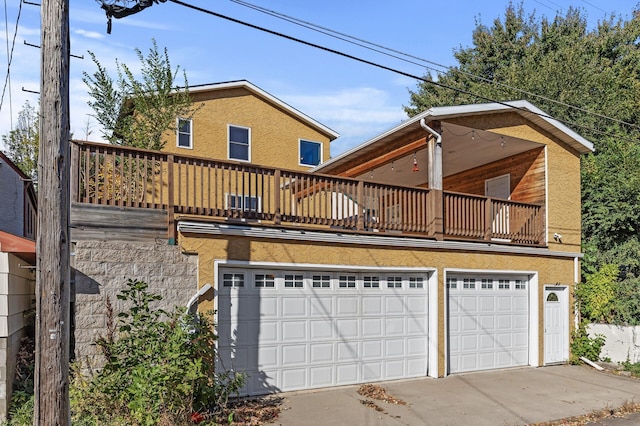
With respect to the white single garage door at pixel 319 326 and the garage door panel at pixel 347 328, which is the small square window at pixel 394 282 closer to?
the white single garage door at pixel 319 326

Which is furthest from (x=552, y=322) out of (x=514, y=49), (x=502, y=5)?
(x=502, y=5)

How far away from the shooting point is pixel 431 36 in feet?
39.1

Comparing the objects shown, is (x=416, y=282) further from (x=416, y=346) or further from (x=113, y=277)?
(x=113, y=277)

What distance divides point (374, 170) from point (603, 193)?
21.4ft

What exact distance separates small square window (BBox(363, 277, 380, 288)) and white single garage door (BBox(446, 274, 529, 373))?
184cm

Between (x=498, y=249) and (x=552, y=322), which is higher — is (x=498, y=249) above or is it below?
above

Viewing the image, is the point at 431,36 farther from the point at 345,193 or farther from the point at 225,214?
the point at 225,214

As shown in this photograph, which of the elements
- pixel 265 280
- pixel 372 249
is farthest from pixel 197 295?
pixel 372 249

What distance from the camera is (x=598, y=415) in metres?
8.73

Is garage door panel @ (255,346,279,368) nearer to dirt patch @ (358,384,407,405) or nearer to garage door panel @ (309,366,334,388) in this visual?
garage door panel @ (309,366,334,388)

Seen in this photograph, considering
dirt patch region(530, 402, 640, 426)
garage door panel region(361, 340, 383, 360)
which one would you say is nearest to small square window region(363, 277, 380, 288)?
garage door panel region(361, 340, 383, 360)

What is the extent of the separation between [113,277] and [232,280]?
195cm

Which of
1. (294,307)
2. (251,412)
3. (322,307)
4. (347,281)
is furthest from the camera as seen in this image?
(347,281)

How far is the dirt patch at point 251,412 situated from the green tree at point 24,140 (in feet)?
61.9
